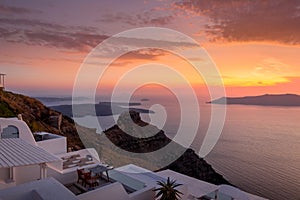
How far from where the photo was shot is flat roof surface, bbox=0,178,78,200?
15.5 ft

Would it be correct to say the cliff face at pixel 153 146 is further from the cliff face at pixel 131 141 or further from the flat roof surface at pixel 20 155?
the flat roof surface at pixel 20 155

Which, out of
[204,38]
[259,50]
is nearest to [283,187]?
[259,50]

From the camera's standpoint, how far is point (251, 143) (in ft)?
170

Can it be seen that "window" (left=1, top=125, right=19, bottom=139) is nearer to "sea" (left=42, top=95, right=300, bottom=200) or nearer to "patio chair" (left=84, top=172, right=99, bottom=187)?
"patio chair" (left=84, top=172, right=99, bottom=187)

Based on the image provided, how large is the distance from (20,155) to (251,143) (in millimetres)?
52293

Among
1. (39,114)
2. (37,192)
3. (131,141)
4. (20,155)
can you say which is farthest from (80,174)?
(131,141)

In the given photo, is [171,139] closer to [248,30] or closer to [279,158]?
[279,158]

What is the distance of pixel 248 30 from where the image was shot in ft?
47.0

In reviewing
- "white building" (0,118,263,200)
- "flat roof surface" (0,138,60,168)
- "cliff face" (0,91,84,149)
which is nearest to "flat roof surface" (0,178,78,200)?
"white building" (0,118,263,200)

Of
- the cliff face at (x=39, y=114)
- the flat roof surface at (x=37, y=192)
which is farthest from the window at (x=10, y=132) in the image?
the cliff face at (x=39, y=114)

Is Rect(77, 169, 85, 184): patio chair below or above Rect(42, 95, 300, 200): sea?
above

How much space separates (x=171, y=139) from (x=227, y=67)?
30.2 metres

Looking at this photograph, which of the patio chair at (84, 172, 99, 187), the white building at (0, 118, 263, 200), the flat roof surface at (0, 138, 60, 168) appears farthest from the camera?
the patio chair at (84, 172, 99, 187)

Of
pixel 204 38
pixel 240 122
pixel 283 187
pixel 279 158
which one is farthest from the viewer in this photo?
pixel 240 122
